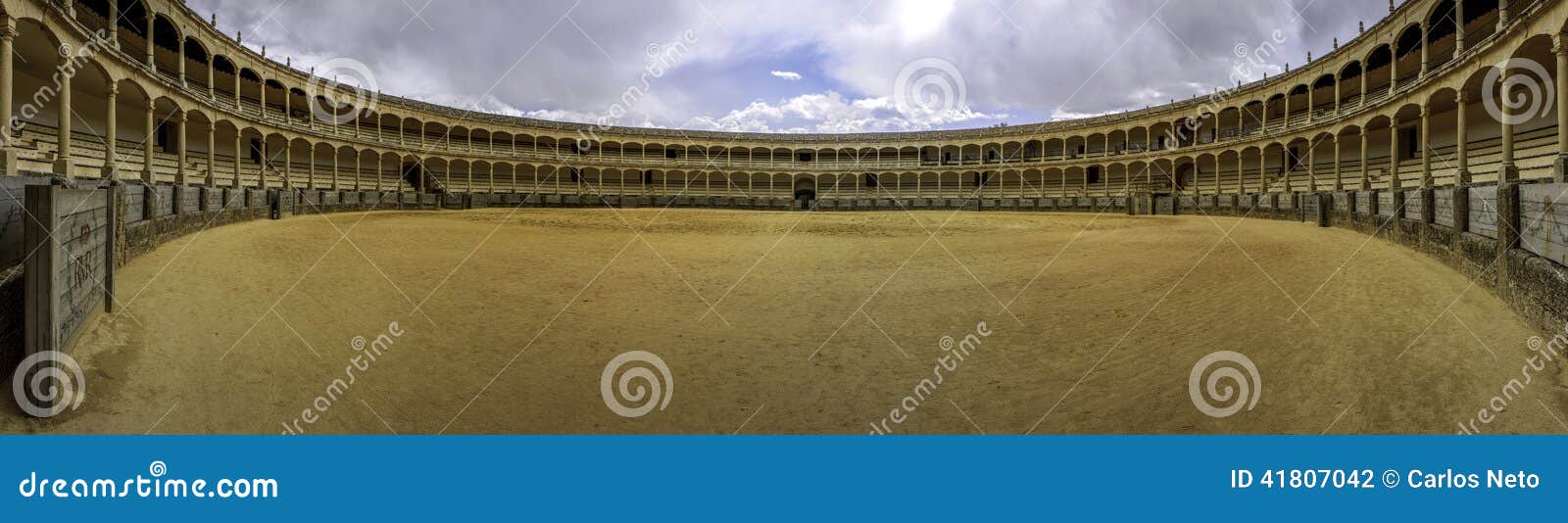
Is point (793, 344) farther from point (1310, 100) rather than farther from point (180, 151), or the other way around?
point (1310, 100)

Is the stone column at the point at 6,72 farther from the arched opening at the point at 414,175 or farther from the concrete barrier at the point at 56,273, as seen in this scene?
the arched opening at the point at 414,175

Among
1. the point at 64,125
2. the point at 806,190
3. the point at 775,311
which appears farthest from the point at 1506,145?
the point at 806,190

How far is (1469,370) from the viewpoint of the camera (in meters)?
5.21

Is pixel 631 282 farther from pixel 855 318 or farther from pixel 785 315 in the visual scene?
pixel 855 318

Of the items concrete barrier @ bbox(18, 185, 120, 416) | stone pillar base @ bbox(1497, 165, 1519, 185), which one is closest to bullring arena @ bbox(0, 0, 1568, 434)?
concrete barrier @ bbox(18, 185, 120, 416)

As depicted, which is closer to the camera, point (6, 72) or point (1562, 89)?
point (6, 72)

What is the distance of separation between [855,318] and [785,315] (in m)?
0.84

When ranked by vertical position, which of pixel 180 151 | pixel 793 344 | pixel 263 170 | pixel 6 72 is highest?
pixel 263 170

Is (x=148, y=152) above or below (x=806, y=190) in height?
below
